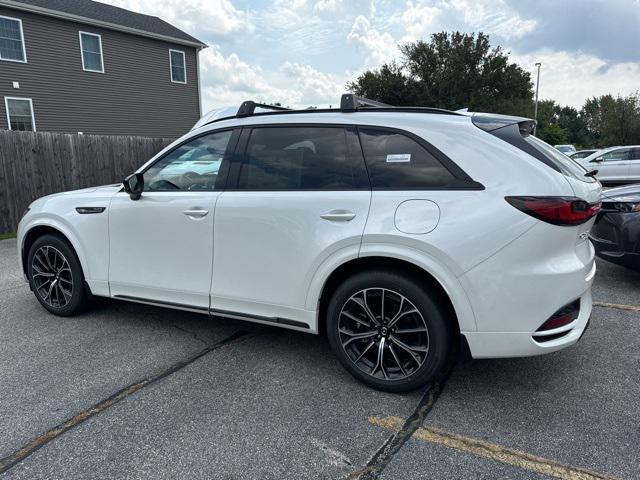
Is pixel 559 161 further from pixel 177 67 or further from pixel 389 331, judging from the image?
pixel 177 67

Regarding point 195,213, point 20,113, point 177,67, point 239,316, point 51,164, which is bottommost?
point 239,316

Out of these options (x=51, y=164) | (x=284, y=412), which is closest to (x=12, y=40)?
(x=51, y=164)

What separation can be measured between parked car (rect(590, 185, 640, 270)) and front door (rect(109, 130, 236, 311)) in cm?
414

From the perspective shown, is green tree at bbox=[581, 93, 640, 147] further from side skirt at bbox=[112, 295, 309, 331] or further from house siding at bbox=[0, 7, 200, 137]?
side skirt at bbox=[112, 295, 309, 331]

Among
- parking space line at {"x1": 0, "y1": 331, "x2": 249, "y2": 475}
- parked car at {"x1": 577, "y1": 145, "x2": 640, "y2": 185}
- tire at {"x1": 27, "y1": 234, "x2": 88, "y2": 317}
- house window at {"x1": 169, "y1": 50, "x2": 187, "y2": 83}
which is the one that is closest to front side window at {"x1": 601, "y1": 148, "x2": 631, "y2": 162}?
parked car at {"x1": 577, "y1": 145, "x2": 640, "y2": 185}

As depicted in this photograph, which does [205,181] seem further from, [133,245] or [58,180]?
[58,180]

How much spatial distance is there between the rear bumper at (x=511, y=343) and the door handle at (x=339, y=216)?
0.98 meters

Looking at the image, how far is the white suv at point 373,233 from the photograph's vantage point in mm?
2590

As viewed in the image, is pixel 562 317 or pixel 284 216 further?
pixel 284 216

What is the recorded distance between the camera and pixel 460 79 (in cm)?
3909

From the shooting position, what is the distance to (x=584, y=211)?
2.62 m

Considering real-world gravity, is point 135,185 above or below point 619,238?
above

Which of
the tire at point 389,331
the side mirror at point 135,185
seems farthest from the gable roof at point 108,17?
the tire at point 389,331

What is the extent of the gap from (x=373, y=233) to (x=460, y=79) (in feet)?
133
